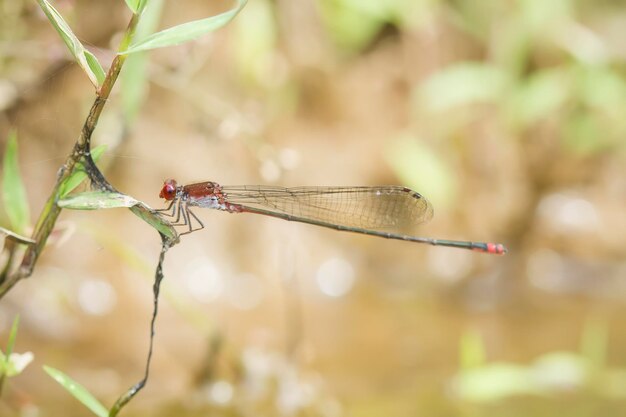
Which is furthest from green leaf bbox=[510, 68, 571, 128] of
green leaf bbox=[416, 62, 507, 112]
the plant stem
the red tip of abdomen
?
the plant stem

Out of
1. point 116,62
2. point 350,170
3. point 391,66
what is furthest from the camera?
point 391,66

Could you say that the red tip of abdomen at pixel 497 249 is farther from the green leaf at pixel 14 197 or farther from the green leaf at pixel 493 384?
the green leaf at pixel 14 197

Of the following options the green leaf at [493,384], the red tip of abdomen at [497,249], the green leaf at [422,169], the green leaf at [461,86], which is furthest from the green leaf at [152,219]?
the green leaf at [461,86]

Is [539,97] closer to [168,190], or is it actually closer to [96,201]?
[168,190]

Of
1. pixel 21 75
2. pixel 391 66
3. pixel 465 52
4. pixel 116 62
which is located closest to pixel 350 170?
pixel 391 66

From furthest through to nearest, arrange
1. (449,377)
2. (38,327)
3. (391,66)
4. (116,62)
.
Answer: (391,66) < (449,377) < (38,327) < (116,62)

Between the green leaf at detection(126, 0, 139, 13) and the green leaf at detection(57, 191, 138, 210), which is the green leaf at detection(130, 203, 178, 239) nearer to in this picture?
the green leaf at detection(57, 191, 138, 210)

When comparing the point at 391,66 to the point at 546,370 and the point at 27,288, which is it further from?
the point at 27,288
